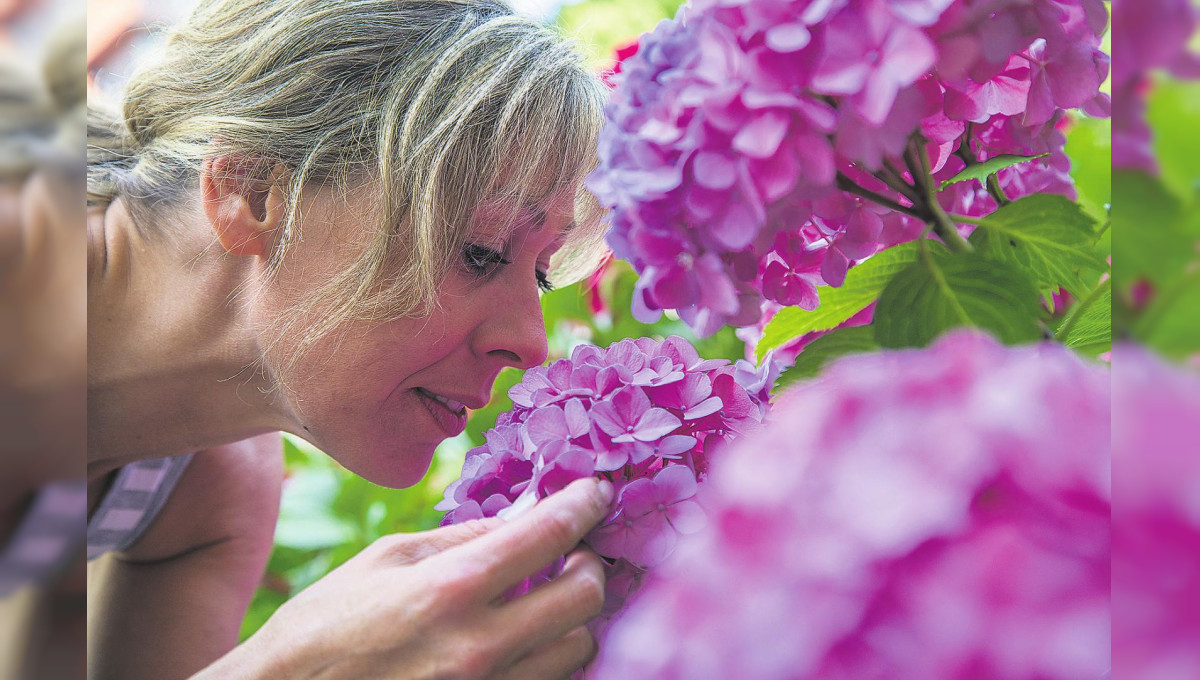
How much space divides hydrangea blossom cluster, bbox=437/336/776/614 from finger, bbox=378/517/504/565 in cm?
2

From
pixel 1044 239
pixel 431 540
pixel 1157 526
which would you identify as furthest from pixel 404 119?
pixel 1157 526

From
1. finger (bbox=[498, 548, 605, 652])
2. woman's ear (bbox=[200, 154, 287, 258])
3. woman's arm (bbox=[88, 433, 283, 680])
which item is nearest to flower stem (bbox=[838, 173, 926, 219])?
finger (bbox=[498, 548, 605, 652])

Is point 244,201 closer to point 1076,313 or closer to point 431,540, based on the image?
point 431,540

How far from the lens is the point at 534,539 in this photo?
41cm

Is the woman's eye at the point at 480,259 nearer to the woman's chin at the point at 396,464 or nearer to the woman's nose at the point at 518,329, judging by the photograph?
the woman's nose at the point at 518,329

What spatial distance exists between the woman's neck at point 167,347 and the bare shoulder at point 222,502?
0.19 metres

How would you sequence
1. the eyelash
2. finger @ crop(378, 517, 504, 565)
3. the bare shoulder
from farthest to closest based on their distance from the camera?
the bare shoulder
the eyelash
finger @ crop(378, 517, 504, 565)

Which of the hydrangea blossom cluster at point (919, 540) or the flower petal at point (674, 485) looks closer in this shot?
the hydrangea blossom cluster at point (919, 540)

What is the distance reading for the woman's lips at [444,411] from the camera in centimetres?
67

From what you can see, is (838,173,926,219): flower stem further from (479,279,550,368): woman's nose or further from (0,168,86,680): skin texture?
(0,168,86,680): skin texture

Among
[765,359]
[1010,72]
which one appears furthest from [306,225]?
[1010,72]

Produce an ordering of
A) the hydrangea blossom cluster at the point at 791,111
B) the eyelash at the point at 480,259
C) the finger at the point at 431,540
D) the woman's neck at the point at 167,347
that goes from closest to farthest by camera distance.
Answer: the hydrangea blossom cluster at the point at 791,111
the finger at the point at 431,540
the eyelash at the point at 480,259
the woman's neck at the point at 167,347

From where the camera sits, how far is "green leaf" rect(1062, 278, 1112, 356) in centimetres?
40

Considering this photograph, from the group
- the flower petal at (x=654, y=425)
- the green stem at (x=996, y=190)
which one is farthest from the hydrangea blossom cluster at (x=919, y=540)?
the green stem at (x=996, y=190)
